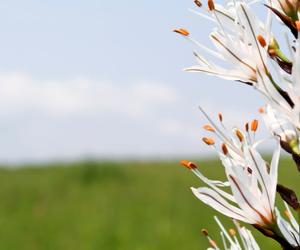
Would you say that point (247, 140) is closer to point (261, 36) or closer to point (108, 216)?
point (261, 36)

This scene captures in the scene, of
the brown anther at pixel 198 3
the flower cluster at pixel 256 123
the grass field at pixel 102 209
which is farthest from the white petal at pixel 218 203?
the grass field at pixel 102 209

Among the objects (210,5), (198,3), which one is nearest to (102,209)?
(198,3)

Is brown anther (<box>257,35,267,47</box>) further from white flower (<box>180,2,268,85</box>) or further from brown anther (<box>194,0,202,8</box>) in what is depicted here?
brown anther (<box>194,0,202,8</box>)

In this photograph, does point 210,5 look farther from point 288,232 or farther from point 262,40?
point 288,232

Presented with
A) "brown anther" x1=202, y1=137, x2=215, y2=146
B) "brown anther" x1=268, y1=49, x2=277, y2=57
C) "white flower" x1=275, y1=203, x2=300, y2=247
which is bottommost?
"white flower" x1=275, y1=203, x2=300, y2=247

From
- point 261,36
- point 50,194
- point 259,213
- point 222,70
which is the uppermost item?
point 261,36

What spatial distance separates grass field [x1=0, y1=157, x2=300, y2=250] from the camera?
13.6 metres

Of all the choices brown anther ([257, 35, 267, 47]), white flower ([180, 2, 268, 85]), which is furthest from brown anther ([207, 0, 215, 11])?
brown anther ([257, 35, 267, 47])

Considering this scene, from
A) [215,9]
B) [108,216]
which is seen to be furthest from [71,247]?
[215,9]

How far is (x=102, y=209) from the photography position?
16625mm

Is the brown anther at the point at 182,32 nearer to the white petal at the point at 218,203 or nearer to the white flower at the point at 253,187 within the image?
the white flower at the point at 253,187

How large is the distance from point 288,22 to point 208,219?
1418 centimetres

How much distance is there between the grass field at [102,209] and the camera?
1361cm

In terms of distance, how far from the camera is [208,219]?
53.0 feet
